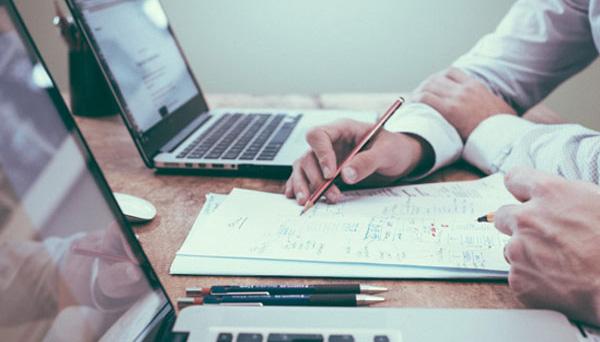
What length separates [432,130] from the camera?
0.83 metres

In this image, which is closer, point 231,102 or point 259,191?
point 259,191

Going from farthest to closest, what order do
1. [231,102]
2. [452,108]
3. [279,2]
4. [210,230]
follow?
[279,2] → [231,102] → [452,108] → [210,230]

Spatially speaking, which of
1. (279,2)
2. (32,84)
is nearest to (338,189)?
(32,84)

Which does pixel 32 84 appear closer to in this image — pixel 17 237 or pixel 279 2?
pixel 17 237

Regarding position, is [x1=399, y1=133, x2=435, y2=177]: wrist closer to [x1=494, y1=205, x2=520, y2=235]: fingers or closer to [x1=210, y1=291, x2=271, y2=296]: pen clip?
[x1=494, y1=205, x2=520, y2=235]: fingers

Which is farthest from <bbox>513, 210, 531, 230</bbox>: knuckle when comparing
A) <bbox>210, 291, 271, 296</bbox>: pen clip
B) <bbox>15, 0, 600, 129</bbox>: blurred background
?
<bbox>15, 0, 600, 129</bbox>: blurred background

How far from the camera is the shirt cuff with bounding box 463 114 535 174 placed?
0.79 meters

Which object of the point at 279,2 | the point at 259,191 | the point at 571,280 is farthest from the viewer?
the point at 279,2

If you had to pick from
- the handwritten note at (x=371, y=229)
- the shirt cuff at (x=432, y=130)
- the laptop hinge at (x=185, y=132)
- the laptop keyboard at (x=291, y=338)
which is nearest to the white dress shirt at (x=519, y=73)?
the shirt cuff at (x=432, y=130)

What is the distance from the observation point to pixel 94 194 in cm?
41

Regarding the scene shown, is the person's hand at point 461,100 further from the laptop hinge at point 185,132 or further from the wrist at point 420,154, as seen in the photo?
the laptop hinge at point 185,132

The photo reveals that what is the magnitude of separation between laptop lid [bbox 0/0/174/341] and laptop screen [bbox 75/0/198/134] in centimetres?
42

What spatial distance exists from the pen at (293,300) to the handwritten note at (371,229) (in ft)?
0.21

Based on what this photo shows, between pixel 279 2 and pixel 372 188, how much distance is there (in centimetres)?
145
